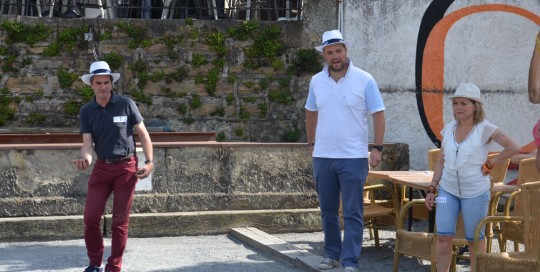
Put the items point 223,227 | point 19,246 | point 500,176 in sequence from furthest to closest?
point 223,227 → point 19,246 → point 500,176

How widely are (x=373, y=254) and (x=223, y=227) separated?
1.83 meters

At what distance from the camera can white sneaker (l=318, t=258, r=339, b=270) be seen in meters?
7.89

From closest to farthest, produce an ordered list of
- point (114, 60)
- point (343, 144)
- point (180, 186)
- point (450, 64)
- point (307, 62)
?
point (343, 144)
point (180, 186)
point (450, 64)
point (114, 60)
point (307, 62)

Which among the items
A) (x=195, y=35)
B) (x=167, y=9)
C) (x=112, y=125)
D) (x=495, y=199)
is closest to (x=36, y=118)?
(x=195, y=35)

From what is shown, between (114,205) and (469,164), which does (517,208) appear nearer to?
(469,164)

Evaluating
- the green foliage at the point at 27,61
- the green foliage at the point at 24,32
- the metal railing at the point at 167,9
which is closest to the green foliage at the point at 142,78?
the metal railing at the point at 167,9

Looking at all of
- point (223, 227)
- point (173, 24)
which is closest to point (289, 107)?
point (173, 24)

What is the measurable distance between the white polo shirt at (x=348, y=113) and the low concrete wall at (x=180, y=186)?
2.70m

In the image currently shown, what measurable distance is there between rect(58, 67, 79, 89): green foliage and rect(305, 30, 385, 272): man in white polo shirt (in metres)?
7.29

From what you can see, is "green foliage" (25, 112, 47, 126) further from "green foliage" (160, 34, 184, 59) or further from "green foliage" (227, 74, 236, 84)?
"green foliage" (227, 74, 236, 84)

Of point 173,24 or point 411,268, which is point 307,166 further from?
point 173,24

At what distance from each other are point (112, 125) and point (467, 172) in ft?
8.63

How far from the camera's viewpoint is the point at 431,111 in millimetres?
13492

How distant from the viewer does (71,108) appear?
14.7 m
